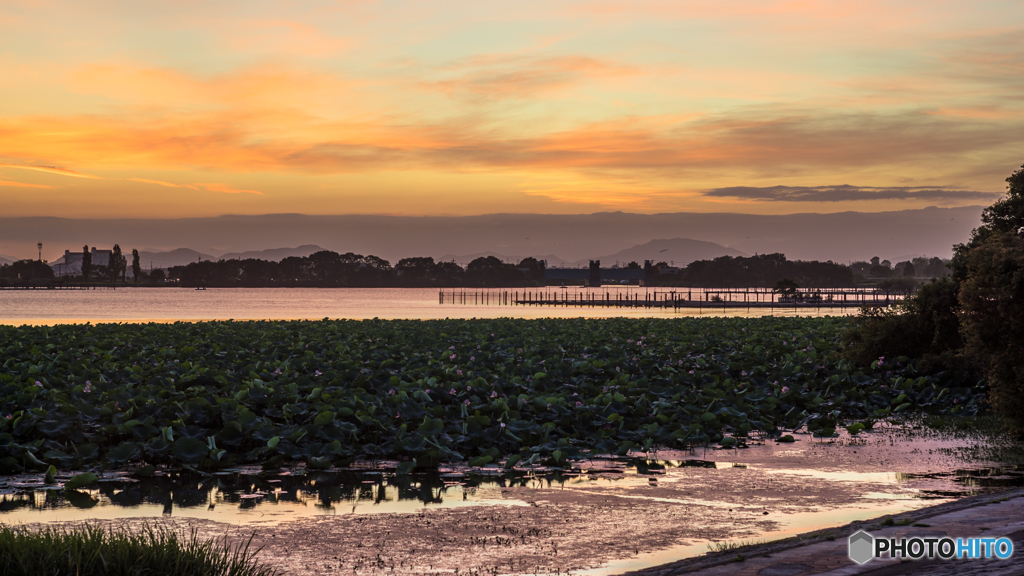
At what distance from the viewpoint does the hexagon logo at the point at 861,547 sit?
275 inches

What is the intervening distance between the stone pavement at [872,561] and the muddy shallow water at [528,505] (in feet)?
3.01

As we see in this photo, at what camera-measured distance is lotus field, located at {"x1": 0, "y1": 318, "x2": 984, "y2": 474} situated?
12844mm

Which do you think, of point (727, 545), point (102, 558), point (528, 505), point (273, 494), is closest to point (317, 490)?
point (273, 494)

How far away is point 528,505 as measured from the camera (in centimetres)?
1016

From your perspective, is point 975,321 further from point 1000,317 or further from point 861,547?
point 861,547

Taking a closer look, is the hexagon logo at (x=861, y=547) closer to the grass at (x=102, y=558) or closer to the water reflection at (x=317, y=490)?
the water reflection at (x=317, y=490)

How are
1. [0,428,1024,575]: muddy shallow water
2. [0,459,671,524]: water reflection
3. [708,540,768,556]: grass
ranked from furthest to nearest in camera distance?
[0,459,671,524]: water reflection, [0,428,1024,575]: muddy shallow water, [708,540,768,556]: grass

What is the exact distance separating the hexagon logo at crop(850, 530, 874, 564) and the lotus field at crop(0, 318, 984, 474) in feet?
18.2

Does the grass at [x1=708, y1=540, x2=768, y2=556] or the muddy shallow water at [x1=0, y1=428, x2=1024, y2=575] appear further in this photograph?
the muddy shallow water at [x1=0, y1=428, x2=1024, y2=575]

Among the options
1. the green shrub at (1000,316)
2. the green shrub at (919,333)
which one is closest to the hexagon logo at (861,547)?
the green shrub at (1000,316)

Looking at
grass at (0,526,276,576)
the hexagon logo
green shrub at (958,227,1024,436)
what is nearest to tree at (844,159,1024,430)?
green shrub at (958,227,1024,436)

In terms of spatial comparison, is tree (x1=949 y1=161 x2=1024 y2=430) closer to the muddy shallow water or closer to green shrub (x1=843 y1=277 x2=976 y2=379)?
the muddy shallow water

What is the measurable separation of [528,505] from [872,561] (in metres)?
4.32

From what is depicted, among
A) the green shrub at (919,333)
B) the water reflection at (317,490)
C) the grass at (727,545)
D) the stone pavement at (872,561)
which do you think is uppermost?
the green shrub at (919,333)
